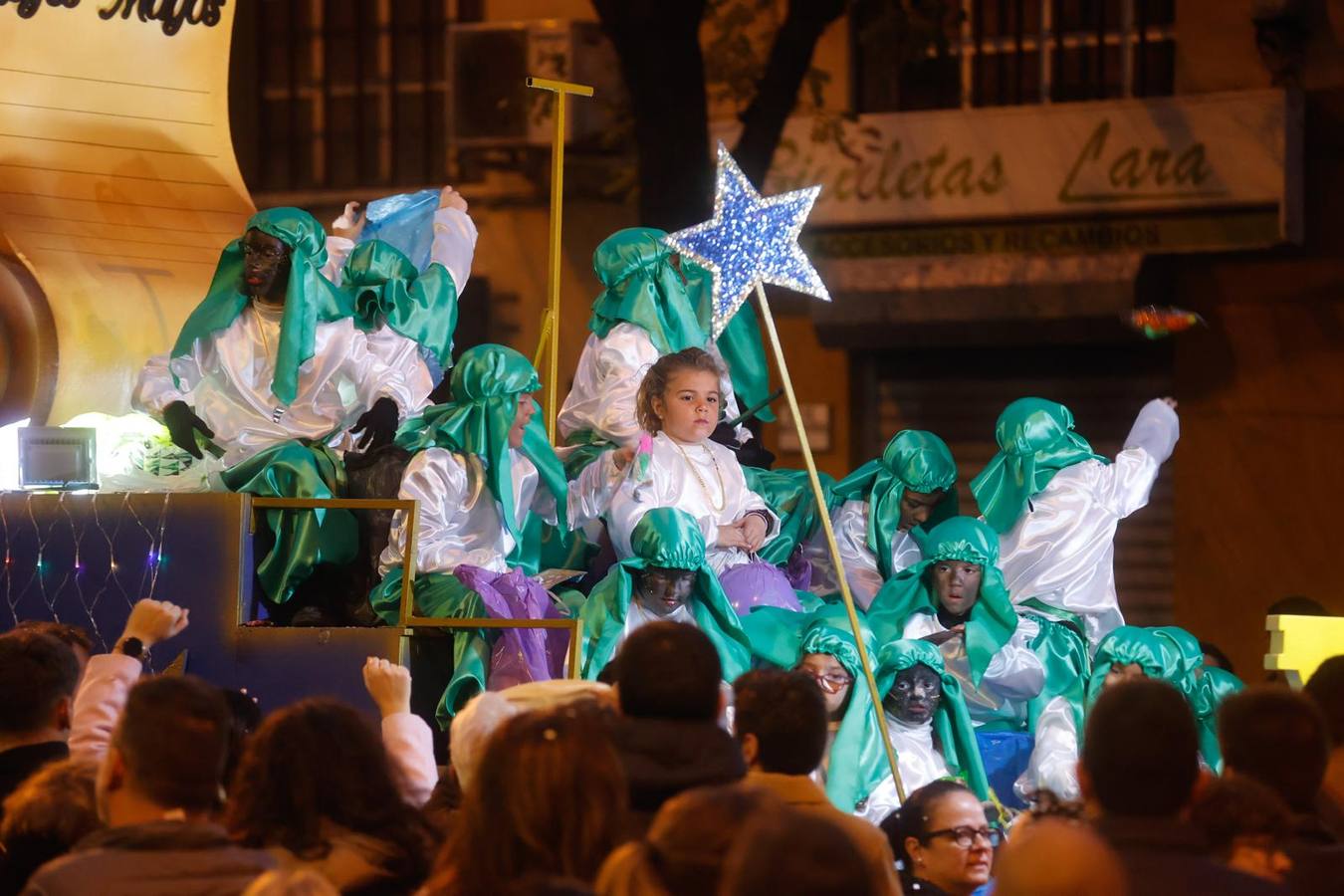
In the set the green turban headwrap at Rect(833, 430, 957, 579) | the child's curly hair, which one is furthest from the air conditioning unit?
the child's curly hair

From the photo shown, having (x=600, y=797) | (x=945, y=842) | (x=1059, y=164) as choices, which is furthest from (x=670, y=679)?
(x=1059, y=164)

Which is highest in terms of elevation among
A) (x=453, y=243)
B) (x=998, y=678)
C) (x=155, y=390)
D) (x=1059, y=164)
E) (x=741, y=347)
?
(x=1059, y=164)

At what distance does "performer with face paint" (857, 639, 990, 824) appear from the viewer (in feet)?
25.8

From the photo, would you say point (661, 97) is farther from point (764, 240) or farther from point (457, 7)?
point (457, 7)

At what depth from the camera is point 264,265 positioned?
874 centimetres

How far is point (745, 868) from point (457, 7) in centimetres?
1492

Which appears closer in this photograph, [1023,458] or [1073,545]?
[1073,545]

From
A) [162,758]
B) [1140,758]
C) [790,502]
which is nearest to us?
[1140,758]

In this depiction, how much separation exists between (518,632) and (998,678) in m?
1.82

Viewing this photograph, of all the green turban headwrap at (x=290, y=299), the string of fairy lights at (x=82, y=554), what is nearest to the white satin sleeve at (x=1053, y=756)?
the green turban headwrap at (x=290, y=299)

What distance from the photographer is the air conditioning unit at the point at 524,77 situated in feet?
53.5

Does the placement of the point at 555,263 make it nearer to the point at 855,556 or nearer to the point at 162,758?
the point at 855,556

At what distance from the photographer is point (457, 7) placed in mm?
17297

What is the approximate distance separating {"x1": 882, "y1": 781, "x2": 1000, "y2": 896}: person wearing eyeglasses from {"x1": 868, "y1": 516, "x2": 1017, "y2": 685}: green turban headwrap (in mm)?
2593
